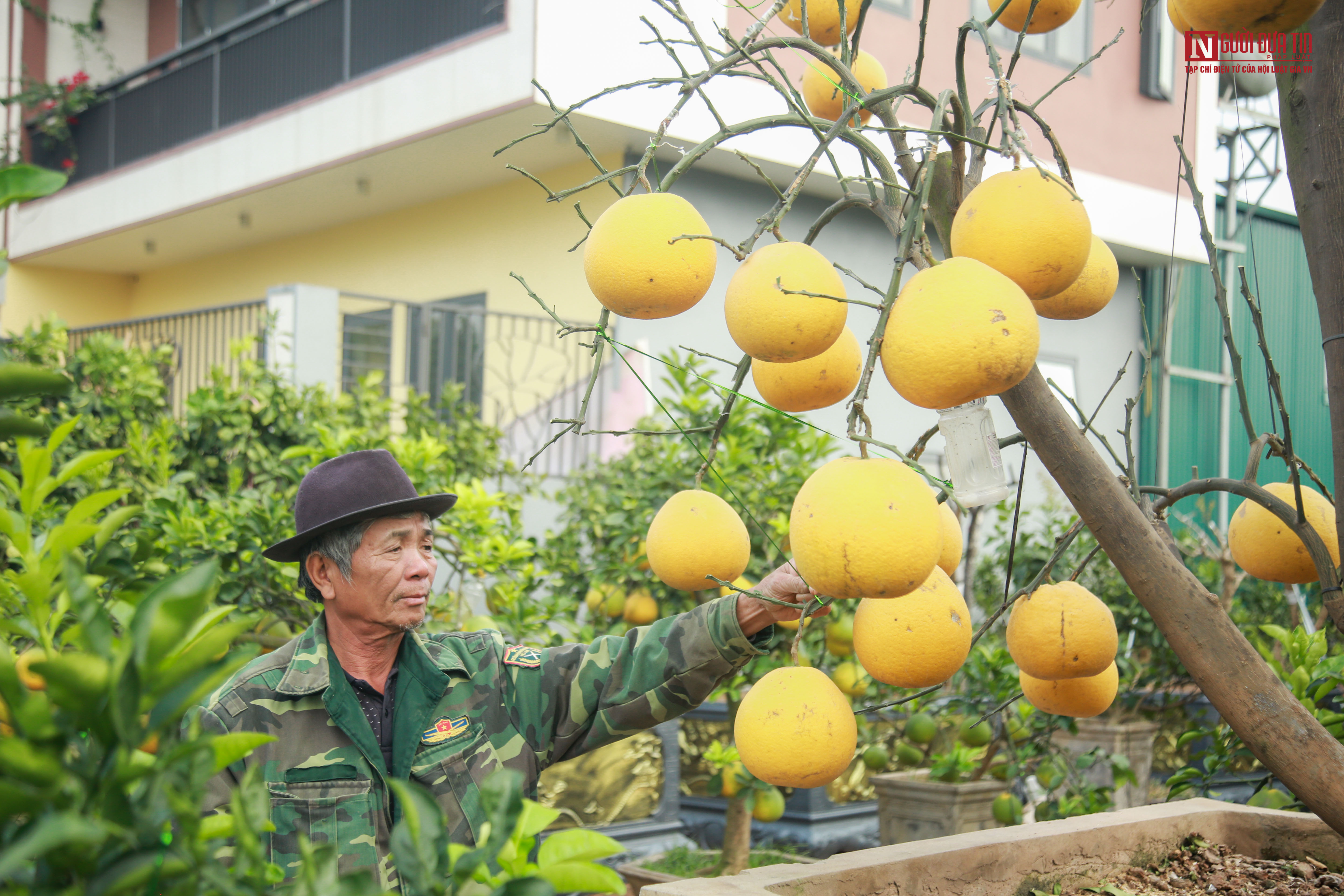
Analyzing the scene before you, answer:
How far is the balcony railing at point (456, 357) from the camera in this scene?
26.5 feet

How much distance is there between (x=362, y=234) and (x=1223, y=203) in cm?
862

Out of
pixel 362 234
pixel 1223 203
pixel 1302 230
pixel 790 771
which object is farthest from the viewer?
pixel 1223 203

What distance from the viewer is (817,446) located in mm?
4180

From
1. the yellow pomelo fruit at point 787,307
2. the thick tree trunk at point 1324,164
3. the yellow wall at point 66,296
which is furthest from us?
the yellow wall at point 66,296

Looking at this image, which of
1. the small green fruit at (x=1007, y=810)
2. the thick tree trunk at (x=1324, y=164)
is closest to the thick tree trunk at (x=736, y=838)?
the small green fruit at (x=1007, y=810)

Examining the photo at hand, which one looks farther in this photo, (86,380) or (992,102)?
(86,380)

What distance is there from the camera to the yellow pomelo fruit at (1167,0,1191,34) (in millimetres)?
1531

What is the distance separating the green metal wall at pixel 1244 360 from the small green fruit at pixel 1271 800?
892 cm

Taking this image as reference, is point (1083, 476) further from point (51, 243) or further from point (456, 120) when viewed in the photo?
point (51, 243)

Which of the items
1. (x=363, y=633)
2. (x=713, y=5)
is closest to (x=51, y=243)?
(x=713, y=5)

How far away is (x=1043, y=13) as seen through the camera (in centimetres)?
175

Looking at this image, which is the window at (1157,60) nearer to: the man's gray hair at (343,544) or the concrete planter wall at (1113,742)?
the concrete planter wall at (1113,742)

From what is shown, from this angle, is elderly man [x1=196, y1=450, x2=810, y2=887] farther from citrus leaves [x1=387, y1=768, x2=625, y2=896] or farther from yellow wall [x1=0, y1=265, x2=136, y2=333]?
yellow wall [x1=0, y1=265, x2=136, y2=333]

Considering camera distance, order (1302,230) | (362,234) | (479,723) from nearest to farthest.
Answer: (1302,230), (479,723), (362,234)
